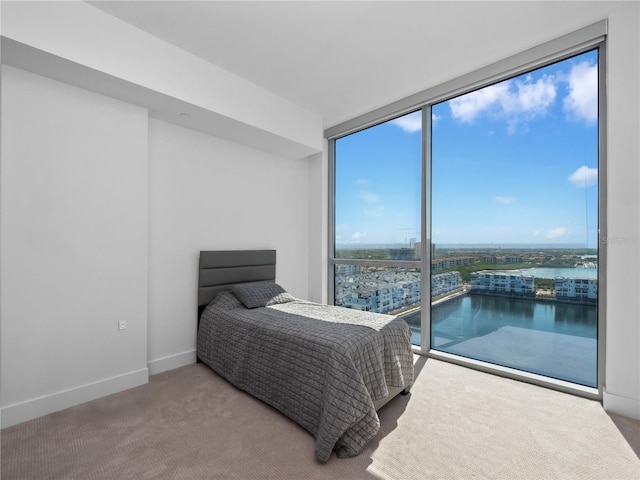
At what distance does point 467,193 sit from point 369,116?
153 cm

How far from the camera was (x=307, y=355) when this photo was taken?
6.86ft

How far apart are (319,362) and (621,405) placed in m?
2.17

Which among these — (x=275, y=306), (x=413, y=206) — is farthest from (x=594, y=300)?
(x=275, y=306)

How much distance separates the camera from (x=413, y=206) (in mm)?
3582

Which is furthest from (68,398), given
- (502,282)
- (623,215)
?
(623,215)

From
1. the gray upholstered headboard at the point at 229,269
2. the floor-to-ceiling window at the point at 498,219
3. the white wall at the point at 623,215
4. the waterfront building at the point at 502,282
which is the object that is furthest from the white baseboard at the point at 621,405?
the gray upholstered headboard at the point at 229,269

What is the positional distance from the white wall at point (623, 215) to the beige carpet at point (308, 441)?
0.28 metres

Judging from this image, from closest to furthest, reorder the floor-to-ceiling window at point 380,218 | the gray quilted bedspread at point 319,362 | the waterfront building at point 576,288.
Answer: the gray quilted bedspread at point 319,362 → the waterfront building at point 576,288 → the floor-to-ceiling window at point 380,218

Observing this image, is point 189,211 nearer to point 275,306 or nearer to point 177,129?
point 177,129

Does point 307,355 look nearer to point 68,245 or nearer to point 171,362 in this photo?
point 171,362

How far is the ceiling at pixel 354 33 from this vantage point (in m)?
2.19

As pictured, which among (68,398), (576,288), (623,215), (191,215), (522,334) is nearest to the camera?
(623,215)

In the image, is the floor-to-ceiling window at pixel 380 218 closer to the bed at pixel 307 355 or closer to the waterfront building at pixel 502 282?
the waterfront building at pixel 502 282

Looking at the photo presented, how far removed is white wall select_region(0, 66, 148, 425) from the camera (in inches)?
83.3
